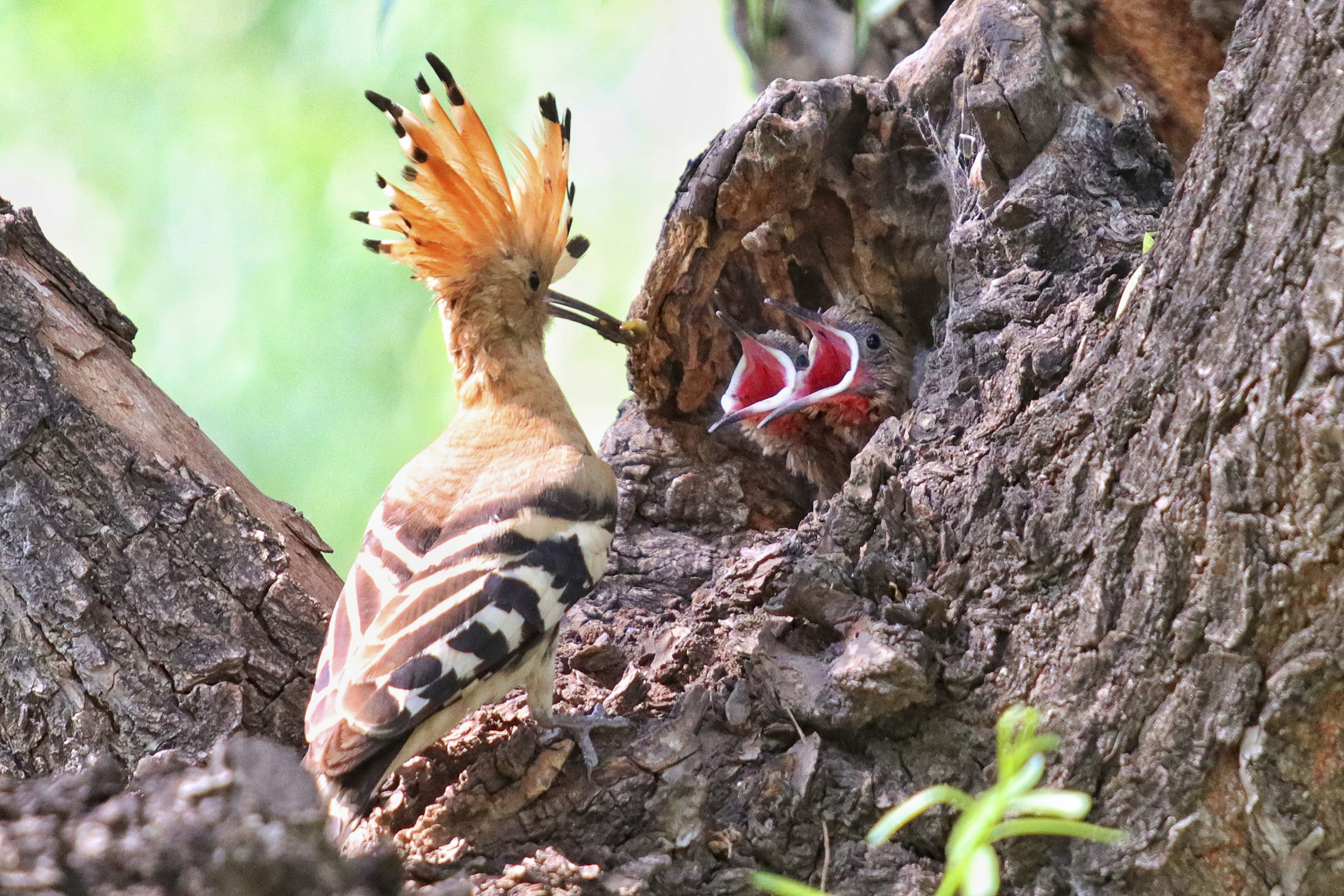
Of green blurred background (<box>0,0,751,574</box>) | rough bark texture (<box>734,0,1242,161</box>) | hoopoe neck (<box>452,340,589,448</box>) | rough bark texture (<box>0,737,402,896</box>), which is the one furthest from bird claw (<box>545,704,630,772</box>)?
green blurred background (<box>0,0,751,574</box>)

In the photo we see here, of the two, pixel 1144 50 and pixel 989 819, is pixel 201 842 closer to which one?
pixel 989 819

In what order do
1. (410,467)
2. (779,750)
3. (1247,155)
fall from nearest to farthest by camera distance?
(1247,155), (779,750), (410,467)

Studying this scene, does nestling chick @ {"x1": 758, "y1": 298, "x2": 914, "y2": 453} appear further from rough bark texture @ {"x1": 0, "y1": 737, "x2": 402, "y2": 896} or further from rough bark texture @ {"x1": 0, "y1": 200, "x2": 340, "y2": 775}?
rough bark texture @ {"x1": 0, "y1": 737, "x2": 402, "y2": 896}

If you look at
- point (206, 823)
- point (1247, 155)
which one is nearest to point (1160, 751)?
point (1247, 155)

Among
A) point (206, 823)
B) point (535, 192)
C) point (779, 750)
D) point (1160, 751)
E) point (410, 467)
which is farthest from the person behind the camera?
point (535, 192)

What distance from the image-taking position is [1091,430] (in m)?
1.72

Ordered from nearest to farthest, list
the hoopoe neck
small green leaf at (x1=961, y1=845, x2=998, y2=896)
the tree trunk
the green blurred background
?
small green leaf at (x1=961, y1=845, x2=998, y2=896) → the tree trunk → the hoopoe neck → the green blurred background

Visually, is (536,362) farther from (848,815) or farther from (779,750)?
(848,815)

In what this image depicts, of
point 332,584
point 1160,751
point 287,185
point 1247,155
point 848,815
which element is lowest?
point 1160,751

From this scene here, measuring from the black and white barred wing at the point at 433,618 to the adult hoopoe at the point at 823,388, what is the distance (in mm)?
1359

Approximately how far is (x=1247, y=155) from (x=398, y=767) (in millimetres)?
1689

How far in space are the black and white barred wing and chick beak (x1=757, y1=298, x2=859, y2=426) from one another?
4.41ft

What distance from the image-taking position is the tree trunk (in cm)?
148

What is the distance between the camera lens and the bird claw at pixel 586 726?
1996mm
